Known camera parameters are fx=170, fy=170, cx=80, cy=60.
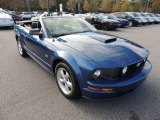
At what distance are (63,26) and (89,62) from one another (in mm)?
1690

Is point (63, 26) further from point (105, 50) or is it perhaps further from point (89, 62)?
point (89, 62)

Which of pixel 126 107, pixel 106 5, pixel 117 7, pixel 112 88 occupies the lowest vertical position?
pixel 126 107

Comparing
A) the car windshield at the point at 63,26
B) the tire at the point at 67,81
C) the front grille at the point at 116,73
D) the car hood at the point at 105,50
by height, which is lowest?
the tire at the point at 67,81

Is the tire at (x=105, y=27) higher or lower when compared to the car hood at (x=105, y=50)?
lower

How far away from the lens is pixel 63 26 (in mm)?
3918

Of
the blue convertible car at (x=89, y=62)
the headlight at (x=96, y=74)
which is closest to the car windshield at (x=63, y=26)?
the blue convertible car at (x=89, y=62)

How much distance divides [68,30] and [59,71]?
115cm

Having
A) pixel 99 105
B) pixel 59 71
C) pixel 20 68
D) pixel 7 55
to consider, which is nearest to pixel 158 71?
pixel 99 105

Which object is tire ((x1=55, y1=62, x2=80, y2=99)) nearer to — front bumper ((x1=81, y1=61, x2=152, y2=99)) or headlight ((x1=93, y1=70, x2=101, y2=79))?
front bumper ((x1=81, y1=61, x2=152, y2=99))

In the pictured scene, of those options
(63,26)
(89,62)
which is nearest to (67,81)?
(89,62)

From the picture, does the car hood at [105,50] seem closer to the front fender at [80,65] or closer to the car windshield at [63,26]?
the front fender at [80,65]

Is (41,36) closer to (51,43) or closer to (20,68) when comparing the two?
(51,43)

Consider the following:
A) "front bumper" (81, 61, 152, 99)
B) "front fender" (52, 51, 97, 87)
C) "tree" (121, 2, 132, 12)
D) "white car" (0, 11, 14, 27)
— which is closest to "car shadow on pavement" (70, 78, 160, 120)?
"front bumper" (81, 61, 152, 99)

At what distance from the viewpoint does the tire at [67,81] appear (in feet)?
9.04
